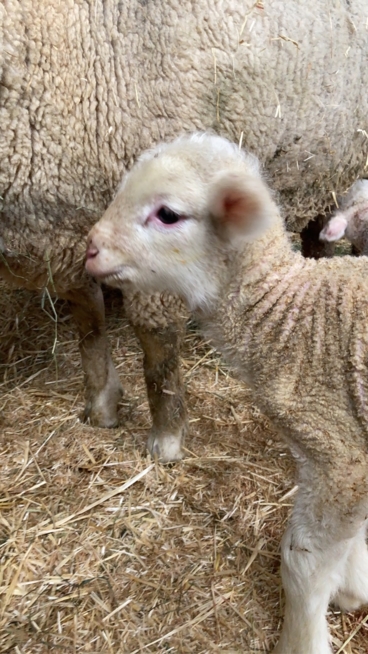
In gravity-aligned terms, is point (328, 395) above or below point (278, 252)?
below

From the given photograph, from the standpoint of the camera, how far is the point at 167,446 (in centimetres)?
278

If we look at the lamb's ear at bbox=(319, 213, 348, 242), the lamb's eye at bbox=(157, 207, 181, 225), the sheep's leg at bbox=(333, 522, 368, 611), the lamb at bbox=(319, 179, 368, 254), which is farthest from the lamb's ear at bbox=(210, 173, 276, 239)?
the lamb at bbox=(319, 179, 368, 254)

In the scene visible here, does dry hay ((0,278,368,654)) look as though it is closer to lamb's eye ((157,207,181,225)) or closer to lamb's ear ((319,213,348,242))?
lamb's ear ((319,213,348,242))

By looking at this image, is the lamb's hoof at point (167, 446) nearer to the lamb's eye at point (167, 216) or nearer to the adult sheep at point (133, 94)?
the adult sheep at point (133, 94)

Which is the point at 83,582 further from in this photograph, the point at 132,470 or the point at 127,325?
the point at 127,325

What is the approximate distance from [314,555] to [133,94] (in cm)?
168

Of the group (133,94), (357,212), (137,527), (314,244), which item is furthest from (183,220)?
(314,244)

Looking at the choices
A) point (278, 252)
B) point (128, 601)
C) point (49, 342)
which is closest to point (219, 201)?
point (278, 252)

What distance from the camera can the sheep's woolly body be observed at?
208 cm

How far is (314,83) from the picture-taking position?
8.00 feet

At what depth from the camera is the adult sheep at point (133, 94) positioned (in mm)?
2090

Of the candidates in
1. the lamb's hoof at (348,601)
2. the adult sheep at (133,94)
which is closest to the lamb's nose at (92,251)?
the adult sheep at (133,94)

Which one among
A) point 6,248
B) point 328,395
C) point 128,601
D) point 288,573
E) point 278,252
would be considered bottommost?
point 128,601

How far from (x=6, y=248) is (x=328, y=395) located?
1392 mm
